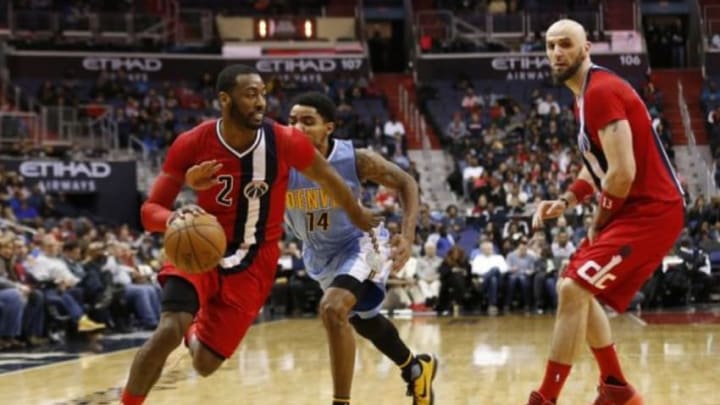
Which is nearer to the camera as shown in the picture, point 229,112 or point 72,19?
point 229,112

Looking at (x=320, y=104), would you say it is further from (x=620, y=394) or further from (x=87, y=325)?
(x=87, y=325)

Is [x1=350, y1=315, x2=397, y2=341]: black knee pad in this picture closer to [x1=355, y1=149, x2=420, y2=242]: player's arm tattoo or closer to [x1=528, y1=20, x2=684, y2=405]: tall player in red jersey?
[x1=355, y1=149, x2=420, y2=242]: player's arm tattoo

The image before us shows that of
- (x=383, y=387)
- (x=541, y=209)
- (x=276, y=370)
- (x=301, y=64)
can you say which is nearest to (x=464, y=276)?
(x=276, y=370)

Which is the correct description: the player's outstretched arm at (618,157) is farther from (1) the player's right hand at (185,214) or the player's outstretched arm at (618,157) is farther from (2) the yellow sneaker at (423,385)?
(1) the player's right hand at (185,214)

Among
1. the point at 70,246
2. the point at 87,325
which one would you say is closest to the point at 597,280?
the point at 87,325

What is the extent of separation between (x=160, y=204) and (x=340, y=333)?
4.49 ft

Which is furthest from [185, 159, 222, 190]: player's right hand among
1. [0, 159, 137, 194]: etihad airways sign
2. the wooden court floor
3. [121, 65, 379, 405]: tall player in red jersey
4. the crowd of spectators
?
[0, 159, 137, 194]: etihad airways sign

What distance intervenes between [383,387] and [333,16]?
91.7 ft

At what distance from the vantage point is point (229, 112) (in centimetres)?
591

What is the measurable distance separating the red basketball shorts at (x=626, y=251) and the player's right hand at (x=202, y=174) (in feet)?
5.92

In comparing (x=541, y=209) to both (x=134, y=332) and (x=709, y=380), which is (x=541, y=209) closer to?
(x=709, y=380)

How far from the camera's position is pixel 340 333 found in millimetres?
6559

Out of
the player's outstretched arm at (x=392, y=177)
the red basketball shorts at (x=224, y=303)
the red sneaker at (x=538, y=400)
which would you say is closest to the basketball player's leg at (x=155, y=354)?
the red basketball shorts at (x=224, y=303)

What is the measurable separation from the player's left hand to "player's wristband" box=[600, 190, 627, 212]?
1.01 metres
